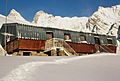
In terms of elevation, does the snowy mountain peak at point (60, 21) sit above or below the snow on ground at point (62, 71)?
above

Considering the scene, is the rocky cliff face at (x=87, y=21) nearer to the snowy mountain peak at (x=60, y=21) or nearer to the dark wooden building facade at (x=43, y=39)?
the snowy mountain peak at (x=60, y=21)

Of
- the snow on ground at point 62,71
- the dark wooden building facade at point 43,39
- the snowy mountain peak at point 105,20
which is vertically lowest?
the snow on ground at point 62,71

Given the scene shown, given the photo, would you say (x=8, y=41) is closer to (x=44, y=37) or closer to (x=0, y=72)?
(x=44, y=37)

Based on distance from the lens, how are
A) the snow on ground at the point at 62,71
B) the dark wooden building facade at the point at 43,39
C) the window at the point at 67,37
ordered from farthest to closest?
the window at the point at 67,37 → the dark wooden building facade at the point at 43,39 → the snow on ground at the point at 62,71

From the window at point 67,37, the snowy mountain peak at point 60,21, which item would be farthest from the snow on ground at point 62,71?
the snowy mountain peak at point 60,21

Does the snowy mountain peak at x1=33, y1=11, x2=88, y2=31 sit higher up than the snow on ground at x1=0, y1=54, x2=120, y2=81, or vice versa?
the snowy mountain peak at x1=33, y1=11, x2=88, y2=31

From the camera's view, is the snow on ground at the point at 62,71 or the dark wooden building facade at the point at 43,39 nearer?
the snow on ground at the point at 62,71

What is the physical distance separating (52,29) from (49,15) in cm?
7984

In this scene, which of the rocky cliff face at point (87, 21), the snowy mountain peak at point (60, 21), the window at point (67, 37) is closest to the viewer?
the window at point (67, 37)

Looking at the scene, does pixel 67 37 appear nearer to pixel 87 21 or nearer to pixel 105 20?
pixel 105 20

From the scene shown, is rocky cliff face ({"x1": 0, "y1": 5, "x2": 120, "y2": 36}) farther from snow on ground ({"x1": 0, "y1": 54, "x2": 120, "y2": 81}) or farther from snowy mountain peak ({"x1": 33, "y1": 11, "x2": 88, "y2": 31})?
snow on ground ({"x1": 0, "y1": 54, "x2": 120, "y2": 81})

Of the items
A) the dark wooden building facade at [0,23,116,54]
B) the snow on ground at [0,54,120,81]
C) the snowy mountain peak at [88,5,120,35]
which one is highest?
the snowy mountain peak at [88,5,120,35]

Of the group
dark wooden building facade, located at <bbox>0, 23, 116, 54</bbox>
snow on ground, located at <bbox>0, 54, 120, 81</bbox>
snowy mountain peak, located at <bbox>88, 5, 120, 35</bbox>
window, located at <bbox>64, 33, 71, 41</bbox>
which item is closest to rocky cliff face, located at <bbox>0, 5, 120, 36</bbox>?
snowy mountain peak, located at <bbox>88, 5, 120, 35</bbox>

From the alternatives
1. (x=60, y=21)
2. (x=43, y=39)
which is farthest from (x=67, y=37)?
(x=60, y=21)
